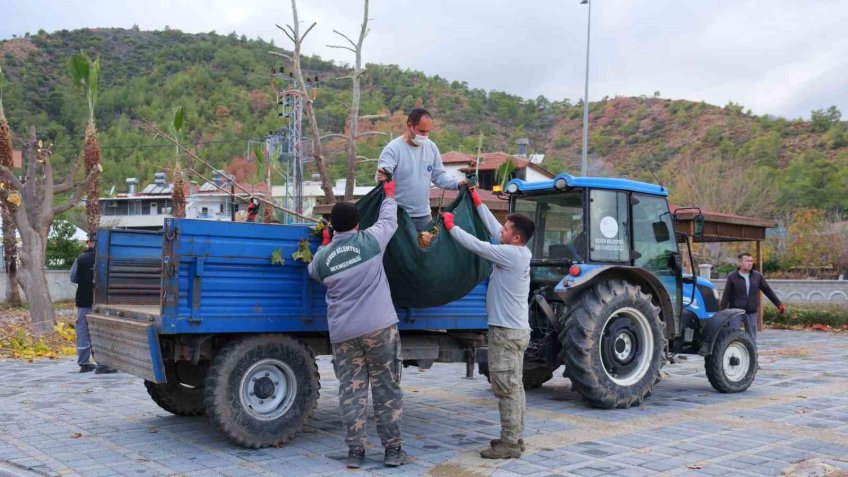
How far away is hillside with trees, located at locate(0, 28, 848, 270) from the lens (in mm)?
47312

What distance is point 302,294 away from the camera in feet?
21.1

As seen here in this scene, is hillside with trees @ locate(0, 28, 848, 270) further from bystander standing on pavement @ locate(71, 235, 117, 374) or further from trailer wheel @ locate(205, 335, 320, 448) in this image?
trailer wheel @ locate(205, 335, 320, 448)

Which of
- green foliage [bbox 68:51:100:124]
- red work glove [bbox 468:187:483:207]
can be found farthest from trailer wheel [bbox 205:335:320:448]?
green foliage [bbox 68:51:100:124]

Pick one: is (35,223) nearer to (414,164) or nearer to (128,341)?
(128,341)

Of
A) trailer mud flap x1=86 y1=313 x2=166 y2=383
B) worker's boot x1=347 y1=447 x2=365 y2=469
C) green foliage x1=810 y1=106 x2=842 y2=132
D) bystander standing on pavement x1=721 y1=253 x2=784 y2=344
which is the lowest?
worker's boot x1=347 y1=447 x2=365 y2=469

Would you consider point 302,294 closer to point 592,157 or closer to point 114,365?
point 114,365

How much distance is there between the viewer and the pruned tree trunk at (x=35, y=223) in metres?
15.7

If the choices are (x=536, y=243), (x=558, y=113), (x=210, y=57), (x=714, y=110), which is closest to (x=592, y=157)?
(x=714, y=110)

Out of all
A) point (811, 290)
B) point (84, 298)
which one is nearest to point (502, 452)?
point (84, 298)

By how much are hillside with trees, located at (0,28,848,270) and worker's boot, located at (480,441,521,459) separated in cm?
3593

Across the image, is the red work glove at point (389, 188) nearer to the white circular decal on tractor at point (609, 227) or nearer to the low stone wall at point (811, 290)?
the white circular decal on tractor at point (609, 227)

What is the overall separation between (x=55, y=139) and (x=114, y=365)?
67271mm

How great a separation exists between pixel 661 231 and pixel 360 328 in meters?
4.72

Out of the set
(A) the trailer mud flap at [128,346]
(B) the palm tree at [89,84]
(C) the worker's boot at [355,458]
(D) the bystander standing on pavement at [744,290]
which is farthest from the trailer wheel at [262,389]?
(B) the palm tree at [89,84]
